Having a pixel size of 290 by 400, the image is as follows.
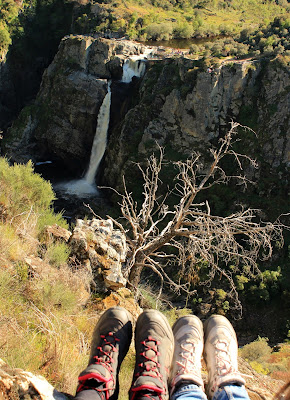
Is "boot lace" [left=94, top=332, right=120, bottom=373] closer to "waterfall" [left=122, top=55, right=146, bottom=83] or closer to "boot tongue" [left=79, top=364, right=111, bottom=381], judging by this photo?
"boot tongue" [left=79, top=364, right=111, bottom=381]

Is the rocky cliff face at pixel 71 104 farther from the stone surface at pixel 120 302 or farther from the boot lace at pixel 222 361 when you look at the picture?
the boot lace at pixel 222 361

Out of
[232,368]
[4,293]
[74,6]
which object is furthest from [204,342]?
[74,6]

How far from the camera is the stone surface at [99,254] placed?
3.87 metres

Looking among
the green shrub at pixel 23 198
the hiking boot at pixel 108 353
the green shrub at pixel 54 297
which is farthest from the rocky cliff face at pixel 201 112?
the hiking boot at pixel 108 353

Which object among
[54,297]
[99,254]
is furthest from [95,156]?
[54,297]

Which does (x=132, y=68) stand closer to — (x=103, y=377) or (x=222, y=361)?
(x=222, y=361)

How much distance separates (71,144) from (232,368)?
19647 mm

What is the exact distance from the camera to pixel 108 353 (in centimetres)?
240

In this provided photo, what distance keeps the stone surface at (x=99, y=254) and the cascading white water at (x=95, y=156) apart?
46.9 ft

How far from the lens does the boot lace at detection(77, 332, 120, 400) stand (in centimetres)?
200

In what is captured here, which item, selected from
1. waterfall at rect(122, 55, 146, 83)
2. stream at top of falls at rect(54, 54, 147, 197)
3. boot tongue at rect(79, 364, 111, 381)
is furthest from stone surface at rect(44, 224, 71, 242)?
waterfall at rect(122, 55, 146, 83)

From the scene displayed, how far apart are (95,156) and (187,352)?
17.9 meters

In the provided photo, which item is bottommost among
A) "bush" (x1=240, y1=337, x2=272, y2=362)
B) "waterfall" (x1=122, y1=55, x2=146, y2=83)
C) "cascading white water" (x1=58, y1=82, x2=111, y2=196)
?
"bush" (x1=240, y1=337, x2=272, y2=362)

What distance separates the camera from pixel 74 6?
2583cm
